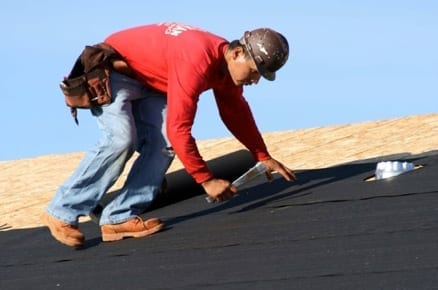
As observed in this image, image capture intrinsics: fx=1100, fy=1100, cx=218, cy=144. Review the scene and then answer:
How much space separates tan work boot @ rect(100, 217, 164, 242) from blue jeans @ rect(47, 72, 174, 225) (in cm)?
3

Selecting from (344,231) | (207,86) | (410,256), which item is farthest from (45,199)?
(410,256)

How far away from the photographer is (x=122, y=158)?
4777 millimetres

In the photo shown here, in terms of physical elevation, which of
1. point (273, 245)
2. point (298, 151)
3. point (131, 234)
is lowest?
point (298, 151)

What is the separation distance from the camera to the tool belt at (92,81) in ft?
15.5

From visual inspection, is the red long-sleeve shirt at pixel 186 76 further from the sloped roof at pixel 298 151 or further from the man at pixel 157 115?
the sloped roof at pixel 298 151

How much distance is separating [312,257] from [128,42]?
4.73 feet

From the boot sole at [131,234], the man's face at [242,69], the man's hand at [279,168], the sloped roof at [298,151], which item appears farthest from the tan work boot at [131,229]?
the sloped roof at [298,151]

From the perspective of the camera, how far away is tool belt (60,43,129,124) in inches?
187

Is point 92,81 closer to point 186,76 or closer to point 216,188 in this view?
point 186,76

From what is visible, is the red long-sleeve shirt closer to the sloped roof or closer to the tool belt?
the tool belt

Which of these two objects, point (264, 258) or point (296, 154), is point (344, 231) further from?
point (296, 154)

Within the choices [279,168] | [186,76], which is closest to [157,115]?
[186,76]

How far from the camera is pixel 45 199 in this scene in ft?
23.5

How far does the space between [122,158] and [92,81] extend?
0.36 meters
